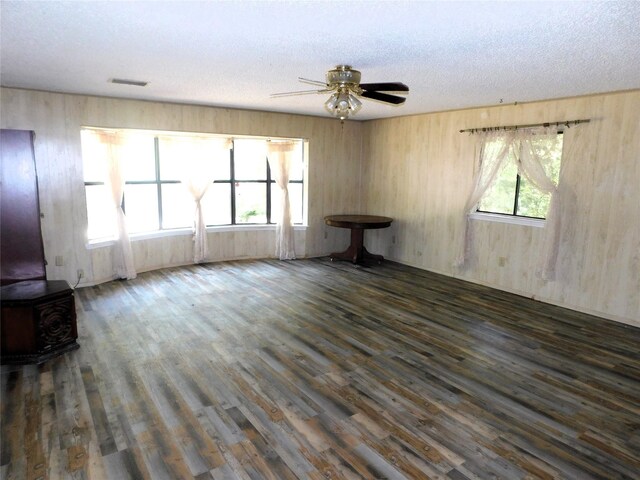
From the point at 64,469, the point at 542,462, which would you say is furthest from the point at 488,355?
the point at 64,469

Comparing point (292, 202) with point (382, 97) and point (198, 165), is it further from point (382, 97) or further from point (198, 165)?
point (382, 97)

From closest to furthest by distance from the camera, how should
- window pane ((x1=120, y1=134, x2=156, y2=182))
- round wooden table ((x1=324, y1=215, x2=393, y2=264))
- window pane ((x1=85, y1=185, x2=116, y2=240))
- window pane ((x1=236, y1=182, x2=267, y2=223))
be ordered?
window pane ((x1=85, y1=185, x2=116, y2=240))
window pane ((x1=120, y1=134, x2=156, y2=182))
round wooden table ((x1=324, y1=215, x2=393, y2=264))
window pane ((x1=236, y1=182, x2=267, y2=223))

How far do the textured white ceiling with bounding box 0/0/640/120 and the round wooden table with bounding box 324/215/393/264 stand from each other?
249 centimetres

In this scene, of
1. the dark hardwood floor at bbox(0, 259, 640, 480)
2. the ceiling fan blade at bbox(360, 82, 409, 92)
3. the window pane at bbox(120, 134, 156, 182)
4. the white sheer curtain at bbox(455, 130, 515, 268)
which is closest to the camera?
the dark hardwood floor at bbox(0, 259, 640, 480)

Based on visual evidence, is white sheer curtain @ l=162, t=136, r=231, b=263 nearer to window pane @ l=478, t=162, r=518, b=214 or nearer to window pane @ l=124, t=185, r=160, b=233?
window pane @ l=124, t=185, r=160, b=233

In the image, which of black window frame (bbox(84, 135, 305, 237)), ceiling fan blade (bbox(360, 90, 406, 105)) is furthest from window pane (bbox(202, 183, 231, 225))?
ceiling fan blade (bbox(360, 90, 406, 105))

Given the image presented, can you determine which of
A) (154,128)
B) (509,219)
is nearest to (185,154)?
(154,128)

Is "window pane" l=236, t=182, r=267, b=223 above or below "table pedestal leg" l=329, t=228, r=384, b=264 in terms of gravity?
above

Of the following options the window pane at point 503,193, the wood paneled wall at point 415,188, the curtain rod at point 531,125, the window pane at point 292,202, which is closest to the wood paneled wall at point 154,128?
the wood paneled wall at point 415,188

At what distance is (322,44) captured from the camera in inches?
119

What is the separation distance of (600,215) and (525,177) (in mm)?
973

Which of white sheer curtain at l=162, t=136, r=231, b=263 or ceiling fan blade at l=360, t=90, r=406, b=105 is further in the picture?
white sheer curtain at l=162, t=136, r=231, b=263

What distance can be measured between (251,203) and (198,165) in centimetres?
117

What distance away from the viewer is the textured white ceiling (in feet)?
7.83
